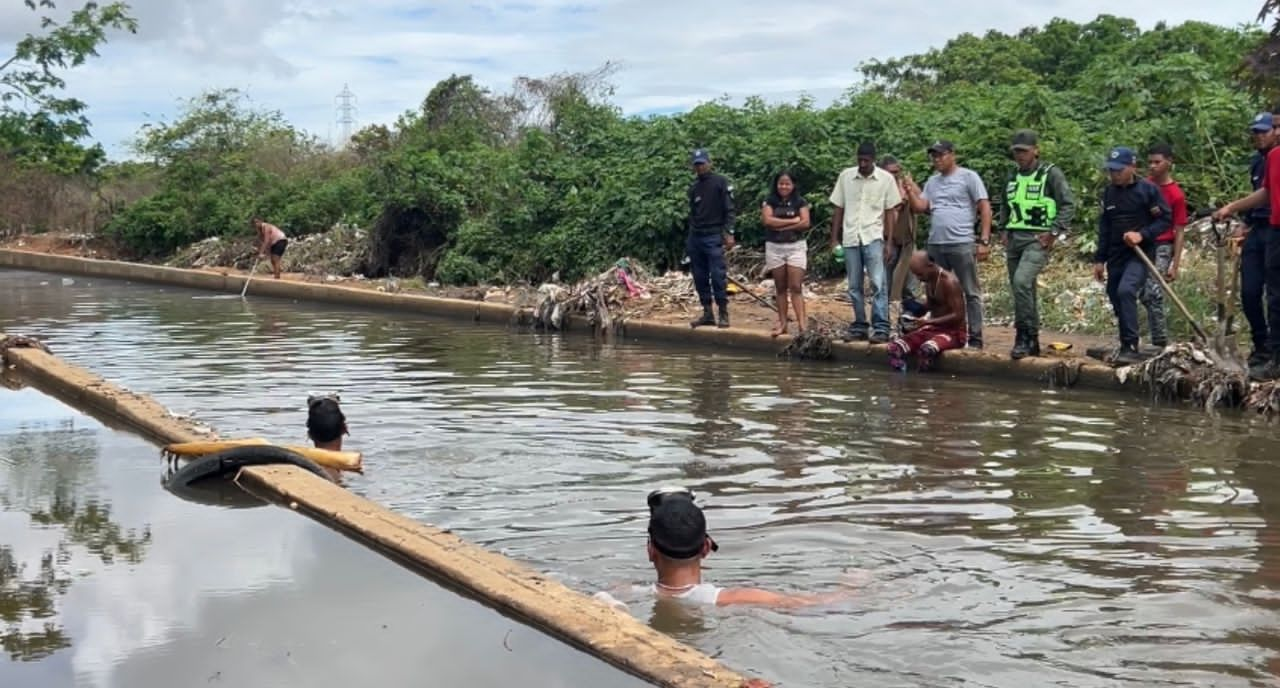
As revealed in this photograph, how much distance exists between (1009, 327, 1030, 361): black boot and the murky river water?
1.70 ft

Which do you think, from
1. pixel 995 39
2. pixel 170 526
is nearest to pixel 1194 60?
pixel 170 526

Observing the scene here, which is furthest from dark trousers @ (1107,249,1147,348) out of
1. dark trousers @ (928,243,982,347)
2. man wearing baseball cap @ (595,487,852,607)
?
man wearing baseball cap @ (595,487,852,607)

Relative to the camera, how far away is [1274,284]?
970 cm

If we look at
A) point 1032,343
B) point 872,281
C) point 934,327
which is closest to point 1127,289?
point 1032,343

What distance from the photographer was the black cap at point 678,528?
524cm

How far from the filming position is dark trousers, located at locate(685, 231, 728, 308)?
14008mm

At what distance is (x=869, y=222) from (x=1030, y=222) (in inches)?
70.3

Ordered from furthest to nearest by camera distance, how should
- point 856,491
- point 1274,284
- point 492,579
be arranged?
point 1274,284 → point 856,491 → point 492,579

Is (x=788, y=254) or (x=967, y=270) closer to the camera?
(x=967, y=270)

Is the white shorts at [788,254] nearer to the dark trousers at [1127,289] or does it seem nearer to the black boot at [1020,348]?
the black boot at [1020,348]

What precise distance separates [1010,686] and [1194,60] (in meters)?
13.5

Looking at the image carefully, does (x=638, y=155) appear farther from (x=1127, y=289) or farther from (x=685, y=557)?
(x=685, y=557)

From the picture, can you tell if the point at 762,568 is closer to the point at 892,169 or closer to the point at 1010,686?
the point at 1010,686

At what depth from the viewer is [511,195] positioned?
73.5 ft
